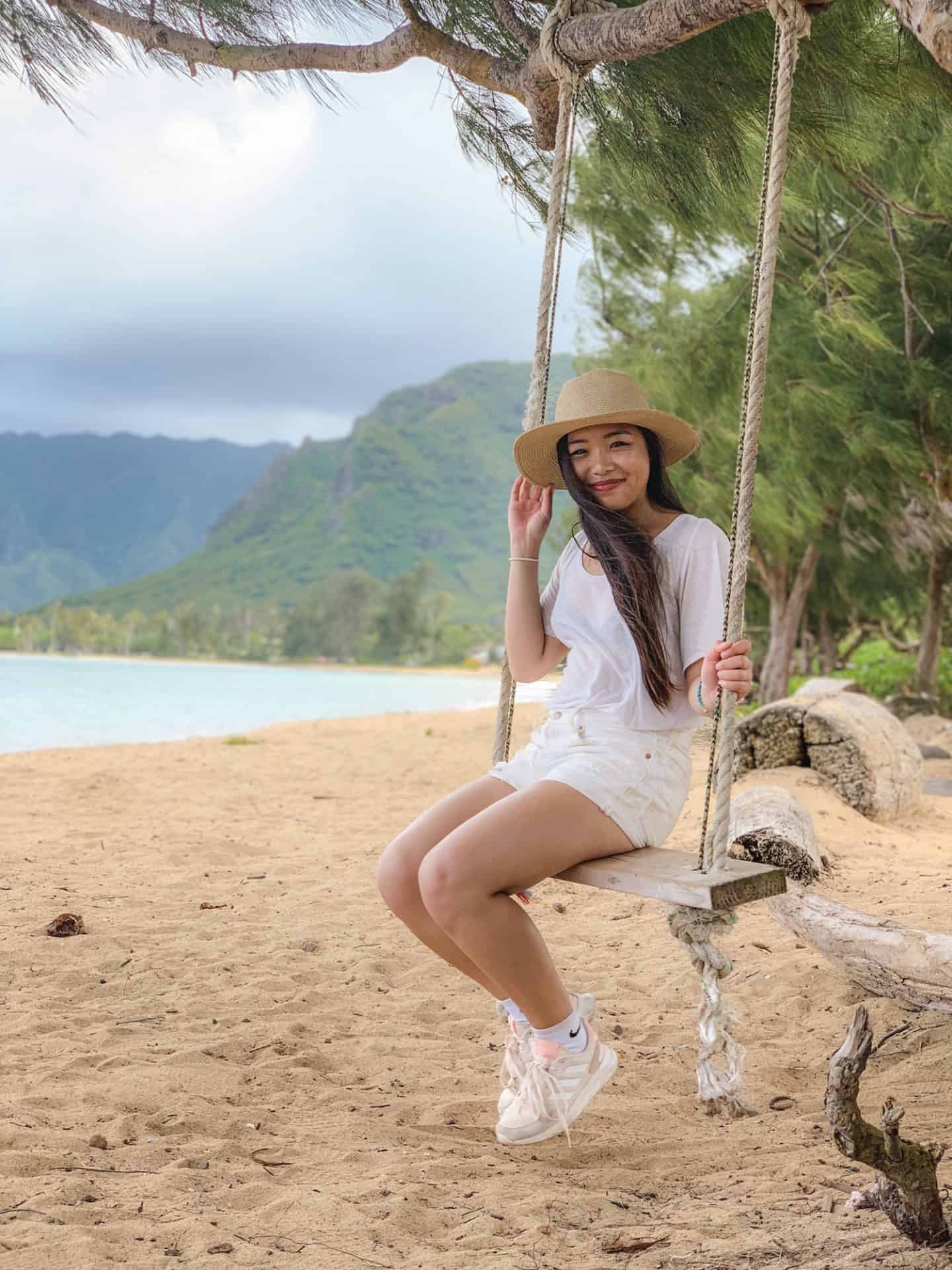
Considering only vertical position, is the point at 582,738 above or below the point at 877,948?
above

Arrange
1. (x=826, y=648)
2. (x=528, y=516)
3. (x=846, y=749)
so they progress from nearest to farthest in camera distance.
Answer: (x=528, y=516) < (x=846, y=749) < (x=826, y=648)

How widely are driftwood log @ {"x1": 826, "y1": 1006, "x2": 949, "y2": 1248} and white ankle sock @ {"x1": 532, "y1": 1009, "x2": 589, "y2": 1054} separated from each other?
2.50 ft

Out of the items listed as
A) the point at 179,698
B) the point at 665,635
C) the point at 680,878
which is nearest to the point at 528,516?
the point at 665,635

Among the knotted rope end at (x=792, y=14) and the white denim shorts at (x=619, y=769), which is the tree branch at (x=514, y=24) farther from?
the white denim shorts at (x=619, y=769)

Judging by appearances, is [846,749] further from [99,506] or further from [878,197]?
[99,506]

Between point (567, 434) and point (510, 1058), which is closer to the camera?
point (510, 1058)

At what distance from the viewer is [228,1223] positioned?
6.21 feet

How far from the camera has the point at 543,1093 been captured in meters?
2.27

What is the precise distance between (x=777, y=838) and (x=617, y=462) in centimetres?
209

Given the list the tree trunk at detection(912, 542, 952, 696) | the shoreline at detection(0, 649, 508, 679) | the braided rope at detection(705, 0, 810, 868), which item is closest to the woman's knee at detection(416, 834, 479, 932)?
the braided rope at detection(705, 0, 810, 868)

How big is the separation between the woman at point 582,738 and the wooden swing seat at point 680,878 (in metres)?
0.04

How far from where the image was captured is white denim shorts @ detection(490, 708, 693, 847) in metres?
2.25

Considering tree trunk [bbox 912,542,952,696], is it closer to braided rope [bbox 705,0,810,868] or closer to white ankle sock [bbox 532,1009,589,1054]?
braided rope [bbox 705,0,810,868]

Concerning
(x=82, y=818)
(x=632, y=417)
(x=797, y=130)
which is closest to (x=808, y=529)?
(x=82, y=818)
